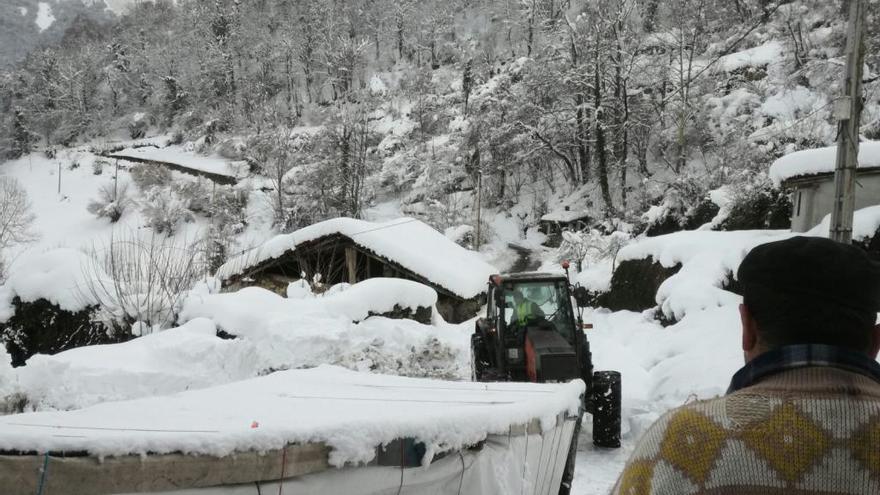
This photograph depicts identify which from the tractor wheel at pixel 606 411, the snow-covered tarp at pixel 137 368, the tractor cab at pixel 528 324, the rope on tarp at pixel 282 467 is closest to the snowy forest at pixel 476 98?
the tractor cab at pixel 528 324

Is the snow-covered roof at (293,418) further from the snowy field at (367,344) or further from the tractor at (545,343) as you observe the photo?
the tractor at (545,343)

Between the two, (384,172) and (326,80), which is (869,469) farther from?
(326,80)

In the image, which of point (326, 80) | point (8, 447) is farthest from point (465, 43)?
point (8, 447)

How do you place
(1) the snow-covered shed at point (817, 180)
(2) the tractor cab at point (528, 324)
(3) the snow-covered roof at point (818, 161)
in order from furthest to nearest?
(1) the snow-covered shed at point (817, 180) < (3) the snow-covered roof at point (818, 161) < (2) the tractor cab at point (528, 324)

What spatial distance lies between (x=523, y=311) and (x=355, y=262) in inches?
531

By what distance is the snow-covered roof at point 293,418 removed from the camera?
2180mm

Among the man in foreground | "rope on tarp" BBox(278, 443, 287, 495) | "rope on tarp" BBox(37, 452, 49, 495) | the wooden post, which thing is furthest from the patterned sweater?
the wooden post

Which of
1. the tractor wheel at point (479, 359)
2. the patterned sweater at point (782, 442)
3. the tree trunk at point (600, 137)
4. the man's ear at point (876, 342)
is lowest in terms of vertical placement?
the tractor wheel at point (479, 359)

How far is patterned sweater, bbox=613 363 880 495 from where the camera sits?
1215 millimetres

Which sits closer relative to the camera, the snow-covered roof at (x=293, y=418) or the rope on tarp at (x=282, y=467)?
the snow-covered roof at (x=293, y=418)

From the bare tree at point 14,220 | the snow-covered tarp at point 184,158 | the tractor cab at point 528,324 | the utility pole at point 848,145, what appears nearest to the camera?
the tractor cab at point 528,324

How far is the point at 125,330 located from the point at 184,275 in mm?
1716

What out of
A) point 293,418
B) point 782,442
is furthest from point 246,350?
point 782,442

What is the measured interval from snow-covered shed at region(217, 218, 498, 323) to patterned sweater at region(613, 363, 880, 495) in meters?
19.5
